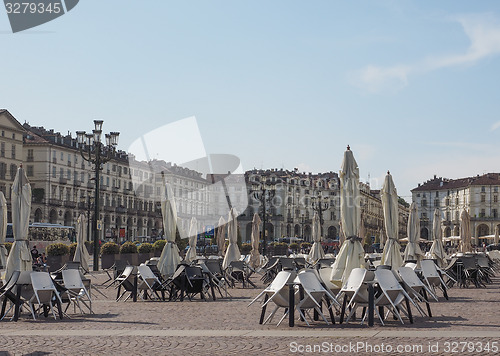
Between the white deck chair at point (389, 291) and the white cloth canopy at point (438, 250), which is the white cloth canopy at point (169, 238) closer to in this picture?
the white deck chair at point (389, 291)

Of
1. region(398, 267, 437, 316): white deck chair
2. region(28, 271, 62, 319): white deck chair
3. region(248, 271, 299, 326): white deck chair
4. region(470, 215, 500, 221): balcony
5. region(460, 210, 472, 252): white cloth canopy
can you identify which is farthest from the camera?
region(470, 215, 500, 221): balcony

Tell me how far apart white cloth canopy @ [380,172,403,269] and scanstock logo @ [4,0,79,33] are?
37.1 ft

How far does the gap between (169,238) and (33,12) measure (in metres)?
11.4

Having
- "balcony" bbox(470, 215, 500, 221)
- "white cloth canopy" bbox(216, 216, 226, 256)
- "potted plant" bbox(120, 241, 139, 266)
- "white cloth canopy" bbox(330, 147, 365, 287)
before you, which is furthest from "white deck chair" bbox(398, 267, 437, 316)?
"balcony" bbox(470, 215, 500, 221)

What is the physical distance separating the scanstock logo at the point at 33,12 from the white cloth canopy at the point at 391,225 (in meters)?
11.3

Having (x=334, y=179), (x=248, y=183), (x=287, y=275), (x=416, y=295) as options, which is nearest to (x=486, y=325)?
(x=416, y=295)

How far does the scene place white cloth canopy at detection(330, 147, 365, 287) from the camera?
53.8 feet

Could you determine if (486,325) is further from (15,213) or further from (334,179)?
(334,179)

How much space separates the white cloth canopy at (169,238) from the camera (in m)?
20.1

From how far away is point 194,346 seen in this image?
9680mm

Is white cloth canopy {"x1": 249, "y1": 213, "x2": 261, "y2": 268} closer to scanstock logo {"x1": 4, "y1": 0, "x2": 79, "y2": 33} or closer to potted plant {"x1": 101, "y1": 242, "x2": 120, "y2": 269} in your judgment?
potted plant {"x1": 101, "y1": 242, "x2": 120, "y2": 269}

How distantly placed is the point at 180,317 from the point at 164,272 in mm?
6463

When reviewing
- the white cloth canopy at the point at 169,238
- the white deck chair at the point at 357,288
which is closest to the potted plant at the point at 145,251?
the white cloth canopy at the point at 169,238

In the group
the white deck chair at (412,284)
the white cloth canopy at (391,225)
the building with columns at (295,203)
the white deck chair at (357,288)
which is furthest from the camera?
the building with columns at (295,203)
